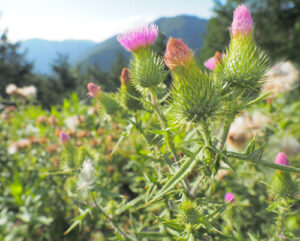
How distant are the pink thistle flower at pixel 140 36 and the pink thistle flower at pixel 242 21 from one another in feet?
1.59

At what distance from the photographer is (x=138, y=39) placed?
1.47 metres

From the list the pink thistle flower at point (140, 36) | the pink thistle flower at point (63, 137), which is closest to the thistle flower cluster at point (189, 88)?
the pink thistle flower at point (140, 36)

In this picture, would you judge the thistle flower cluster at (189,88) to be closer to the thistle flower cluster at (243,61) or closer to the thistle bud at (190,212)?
the thistle flower cluster at (243,61)

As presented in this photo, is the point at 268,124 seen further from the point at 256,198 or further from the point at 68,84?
the point at 68,84

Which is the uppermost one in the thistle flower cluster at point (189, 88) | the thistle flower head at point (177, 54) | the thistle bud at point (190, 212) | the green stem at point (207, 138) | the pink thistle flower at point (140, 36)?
the pink thistle flower at point (140, 36)

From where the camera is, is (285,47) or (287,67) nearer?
(287,67)

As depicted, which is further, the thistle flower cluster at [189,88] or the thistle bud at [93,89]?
the thistle bud at [93,89]

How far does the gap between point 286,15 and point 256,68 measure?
21.6 metres

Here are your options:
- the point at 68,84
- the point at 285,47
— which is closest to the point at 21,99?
the point at 285,47

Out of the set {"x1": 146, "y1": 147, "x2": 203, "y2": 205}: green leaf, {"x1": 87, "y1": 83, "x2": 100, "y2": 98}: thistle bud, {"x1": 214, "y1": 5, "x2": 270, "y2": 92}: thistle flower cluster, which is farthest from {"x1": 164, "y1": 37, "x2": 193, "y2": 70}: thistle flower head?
{"x1": 87, "y1": 83, "x2": 100, "y2": 98}: thistle bud

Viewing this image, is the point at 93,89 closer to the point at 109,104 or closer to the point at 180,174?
the point at 109,104

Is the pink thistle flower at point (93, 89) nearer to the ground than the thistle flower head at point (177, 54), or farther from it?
nearer to the ground

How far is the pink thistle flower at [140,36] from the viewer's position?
1444 millimetres

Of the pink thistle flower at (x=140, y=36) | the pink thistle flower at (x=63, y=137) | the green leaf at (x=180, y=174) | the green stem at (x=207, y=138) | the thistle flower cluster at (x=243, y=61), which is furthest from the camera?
the pink thistle flower at (x=63, y=137)
